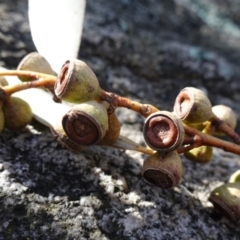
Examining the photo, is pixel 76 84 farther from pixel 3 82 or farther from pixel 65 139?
pixel 3 82

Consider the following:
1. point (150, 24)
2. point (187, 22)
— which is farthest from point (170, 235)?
point (187, 22)

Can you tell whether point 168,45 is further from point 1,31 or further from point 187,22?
point 1,31

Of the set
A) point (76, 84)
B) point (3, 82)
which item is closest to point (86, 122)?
point (76, 84)

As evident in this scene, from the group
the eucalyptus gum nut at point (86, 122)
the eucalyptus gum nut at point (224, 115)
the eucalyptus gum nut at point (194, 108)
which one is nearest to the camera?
the eucalyptus gum nut at point (86, 122)

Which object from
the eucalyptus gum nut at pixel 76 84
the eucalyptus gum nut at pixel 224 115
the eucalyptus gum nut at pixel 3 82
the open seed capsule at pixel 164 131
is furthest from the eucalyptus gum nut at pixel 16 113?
the eucalyptus gum nut at pixel 224 115

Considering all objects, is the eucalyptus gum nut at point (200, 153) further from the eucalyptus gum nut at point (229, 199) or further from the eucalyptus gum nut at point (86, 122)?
the eucalyptus gum nut at point (86, 122)
